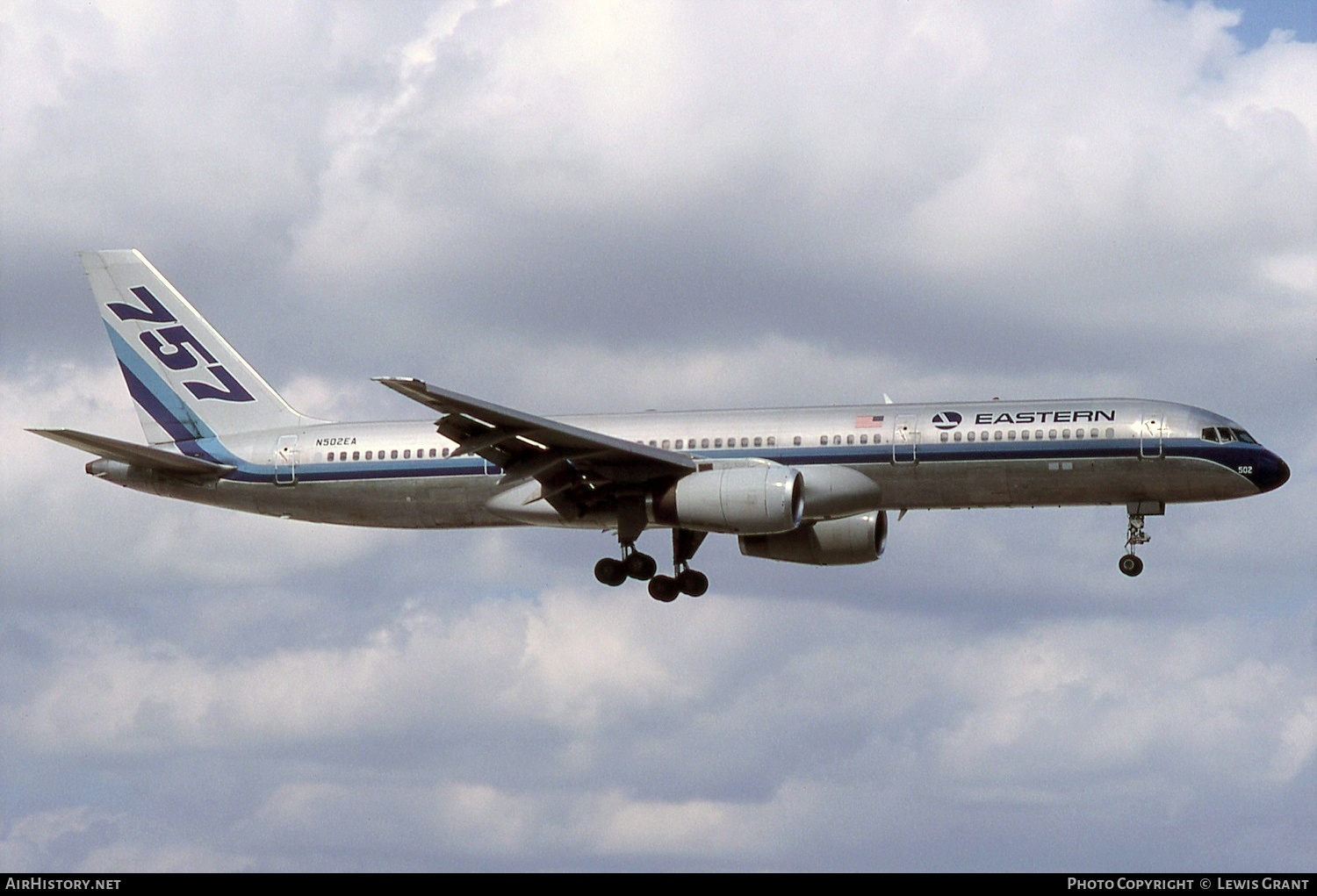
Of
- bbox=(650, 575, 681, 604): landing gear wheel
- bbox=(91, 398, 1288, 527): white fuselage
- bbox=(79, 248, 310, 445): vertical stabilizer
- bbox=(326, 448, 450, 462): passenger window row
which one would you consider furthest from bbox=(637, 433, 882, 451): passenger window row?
bbox=(79, 248, 310, 445): vertical stabilizer


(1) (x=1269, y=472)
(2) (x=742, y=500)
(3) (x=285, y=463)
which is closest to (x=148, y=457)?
(3) (x=285, y=463)

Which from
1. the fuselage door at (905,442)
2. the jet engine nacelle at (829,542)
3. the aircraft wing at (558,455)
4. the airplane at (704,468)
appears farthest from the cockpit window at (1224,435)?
the aircraft wing at (558,455)

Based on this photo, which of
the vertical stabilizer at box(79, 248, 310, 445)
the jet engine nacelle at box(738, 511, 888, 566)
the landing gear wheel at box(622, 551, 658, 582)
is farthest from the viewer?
the vertical stabilizer at box(79, 248, 310, 445)

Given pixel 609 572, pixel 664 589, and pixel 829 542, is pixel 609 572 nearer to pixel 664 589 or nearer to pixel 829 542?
pixel 664 589

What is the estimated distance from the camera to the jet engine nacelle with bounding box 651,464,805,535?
47062 millimetres

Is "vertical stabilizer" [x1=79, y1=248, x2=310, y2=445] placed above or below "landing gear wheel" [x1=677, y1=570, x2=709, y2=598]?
above

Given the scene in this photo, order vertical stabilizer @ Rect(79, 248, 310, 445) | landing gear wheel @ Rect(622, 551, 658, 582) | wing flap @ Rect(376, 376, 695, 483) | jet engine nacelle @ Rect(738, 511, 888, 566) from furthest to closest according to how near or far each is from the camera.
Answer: vertical stabilizer @ Rect(79, 248, 310, 445) → jet engine nacelle @ Rect(738, 511, 888, 566) → landing gear wheel @ Rect(622, 551, 658, 582) → wing flap @ Rect(376, 376, 695, 483)

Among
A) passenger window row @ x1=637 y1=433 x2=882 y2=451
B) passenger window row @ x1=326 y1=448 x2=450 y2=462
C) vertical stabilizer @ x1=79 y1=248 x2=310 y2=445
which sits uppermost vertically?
vertical stabilizer @ x1=79 y1=248 x2=310 y2=445

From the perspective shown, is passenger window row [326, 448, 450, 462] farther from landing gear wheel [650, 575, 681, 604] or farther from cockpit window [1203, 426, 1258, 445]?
cockpit window [1203, 426, 1258, 445]

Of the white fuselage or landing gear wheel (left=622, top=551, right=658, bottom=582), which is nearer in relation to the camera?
the white fuselage

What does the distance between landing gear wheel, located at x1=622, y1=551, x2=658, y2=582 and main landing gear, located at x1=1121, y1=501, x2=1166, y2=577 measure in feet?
44.0

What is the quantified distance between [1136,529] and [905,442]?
6.81 metres

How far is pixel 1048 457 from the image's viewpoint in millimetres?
48000

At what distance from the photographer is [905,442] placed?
48.6 meters
